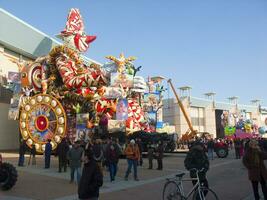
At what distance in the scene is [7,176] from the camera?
482 inches

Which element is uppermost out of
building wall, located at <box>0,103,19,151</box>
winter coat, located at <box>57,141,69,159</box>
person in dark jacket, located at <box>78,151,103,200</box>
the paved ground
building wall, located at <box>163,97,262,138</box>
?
building wall, located at <box>163,97,262,138</box>

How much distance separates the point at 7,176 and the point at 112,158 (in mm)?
4527

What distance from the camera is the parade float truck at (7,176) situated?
476 inches

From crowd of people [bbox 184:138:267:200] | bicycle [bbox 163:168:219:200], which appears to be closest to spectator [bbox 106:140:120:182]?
bicycle [bbox 163:168:219:200]

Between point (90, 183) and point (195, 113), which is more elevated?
point (195, 113)

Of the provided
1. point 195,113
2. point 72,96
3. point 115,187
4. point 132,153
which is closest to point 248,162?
point 115,187

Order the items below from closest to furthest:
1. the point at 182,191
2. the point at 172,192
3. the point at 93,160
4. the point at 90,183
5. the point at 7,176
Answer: the point at 90,183, the point at 93,160, the point at 182,191, the point at 172,192, the point at 7,176

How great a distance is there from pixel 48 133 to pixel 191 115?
5441 centimetres

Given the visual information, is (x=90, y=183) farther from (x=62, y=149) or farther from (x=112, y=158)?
(x=62, y=149)

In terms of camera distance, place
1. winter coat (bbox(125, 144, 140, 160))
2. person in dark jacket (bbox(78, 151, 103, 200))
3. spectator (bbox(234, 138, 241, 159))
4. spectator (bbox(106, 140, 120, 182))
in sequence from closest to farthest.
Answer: person in dark jacket (bbox(78, 151, 103, 200)), spectator (bbox(106, 140, 120, 182)), winter coat (bbox(125, 144, 140, 160)), spectator (bbox(234, 138, 241, 159))

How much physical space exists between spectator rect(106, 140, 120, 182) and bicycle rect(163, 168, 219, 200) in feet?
19.9

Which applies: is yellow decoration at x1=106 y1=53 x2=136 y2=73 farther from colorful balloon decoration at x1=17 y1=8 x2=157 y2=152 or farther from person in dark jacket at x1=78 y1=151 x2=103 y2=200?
person in dark jacket at x1=78 y1=151 x2=103 y2=200

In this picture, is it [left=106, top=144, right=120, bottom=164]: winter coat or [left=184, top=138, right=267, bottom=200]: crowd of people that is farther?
[left=106, top=144, right=120, bottom=164]: winter coat

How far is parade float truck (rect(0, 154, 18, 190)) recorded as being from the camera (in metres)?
12.1
